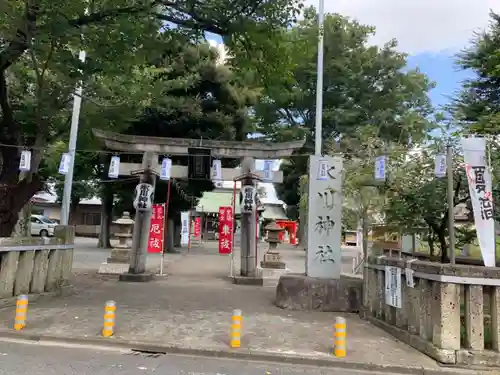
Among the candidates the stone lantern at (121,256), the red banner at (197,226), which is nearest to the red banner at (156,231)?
the stone lantern at (121,256)

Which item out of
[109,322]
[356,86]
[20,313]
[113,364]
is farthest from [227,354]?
[356,86]

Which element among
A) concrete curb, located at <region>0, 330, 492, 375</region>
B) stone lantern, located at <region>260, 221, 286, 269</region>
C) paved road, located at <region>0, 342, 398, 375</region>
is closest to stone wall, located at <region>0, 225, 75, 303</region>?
concrete curb, located at <region>0, 330, 492, 375</region>

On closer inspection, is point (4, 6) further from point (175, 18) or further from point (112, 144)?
point (112, 144)

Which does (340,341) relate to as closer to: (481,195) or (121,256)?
(481,195)

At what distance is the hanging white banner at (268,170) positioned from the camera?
1510cm

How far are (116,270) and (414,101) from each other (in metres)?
21.8

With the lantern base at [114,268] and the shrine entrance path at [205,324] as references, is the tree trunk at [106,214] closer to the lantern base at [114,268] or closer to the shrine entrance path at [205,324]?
the lantern base at [114,268]

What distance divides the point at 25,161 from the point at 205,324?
6.79 metres

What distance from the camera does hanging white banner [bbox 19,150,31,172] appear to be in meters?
11.2

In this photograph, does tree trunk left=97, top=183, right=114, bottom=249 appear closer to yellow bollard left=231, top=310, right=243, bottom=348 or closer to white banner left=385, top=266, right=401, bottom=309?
yellow bollard left=231, top=310, right=243, bottom=348

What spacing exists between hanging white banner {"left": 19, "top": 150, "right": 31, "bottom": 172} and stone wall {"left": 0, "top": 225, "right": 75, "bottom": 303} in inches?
72.3

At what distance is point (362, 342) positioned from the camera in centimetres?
753

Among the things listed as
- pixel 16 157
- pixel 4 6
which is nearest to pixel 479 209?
pixel 4 6

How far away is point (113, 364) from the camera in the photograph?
19.9 feet
